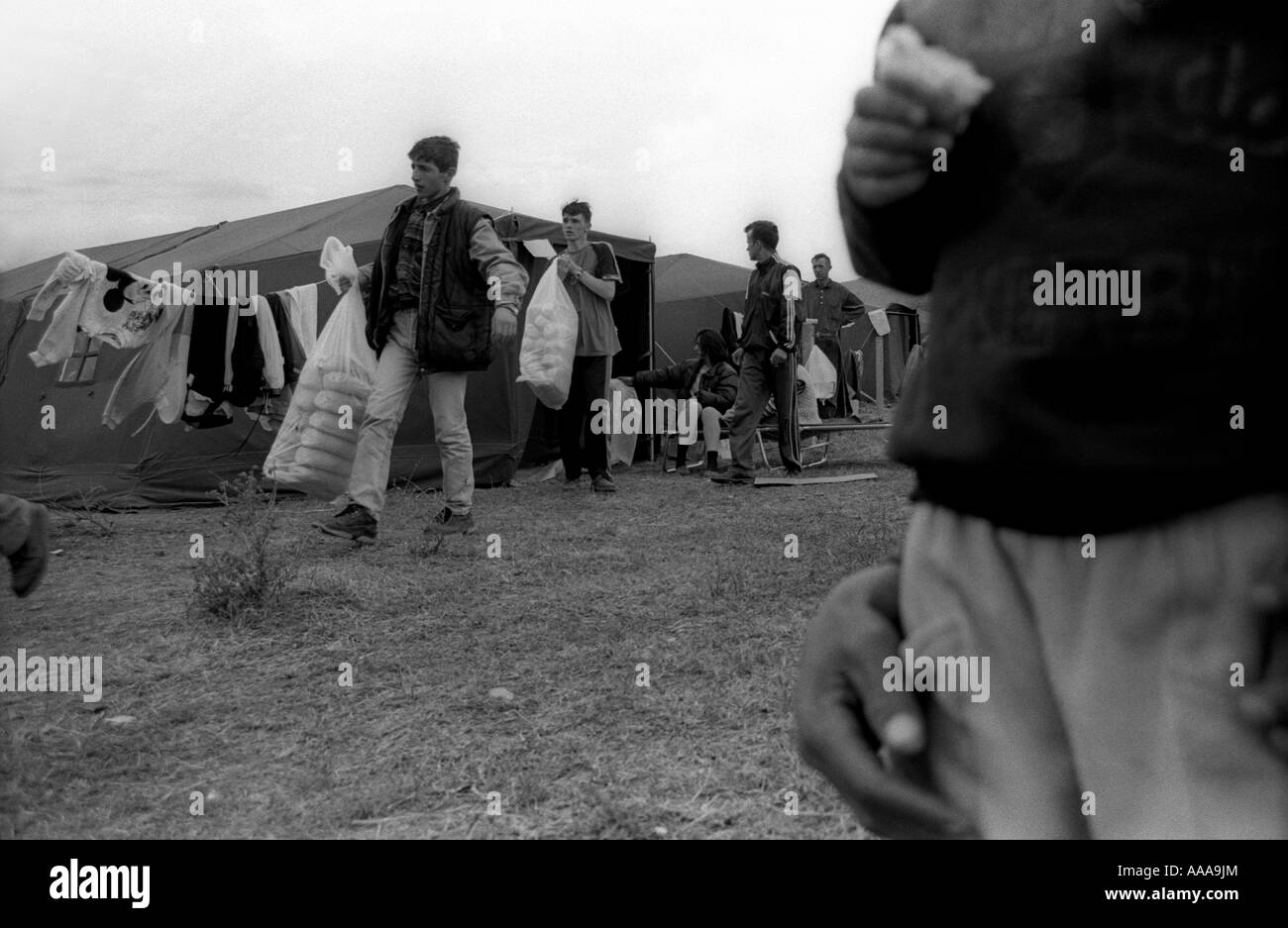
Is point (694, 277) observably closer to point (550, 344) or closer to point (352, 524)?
point (550, 344)

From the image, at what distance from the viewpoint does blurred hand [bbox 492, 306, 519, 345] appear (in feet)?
16.4

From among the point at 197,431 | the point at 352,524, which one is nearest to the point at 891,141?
the point at 352,524

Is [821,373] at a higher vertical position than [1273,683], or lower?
higher

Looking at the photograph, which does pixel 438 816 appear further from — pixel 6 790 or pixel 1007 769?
pixel 1007 769

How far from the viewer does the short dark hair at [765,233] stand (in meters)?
8.05

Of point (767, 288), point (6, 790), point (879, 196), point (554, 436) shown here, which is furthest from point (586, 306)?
point (879, 196)

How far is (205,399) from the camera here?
6.63m

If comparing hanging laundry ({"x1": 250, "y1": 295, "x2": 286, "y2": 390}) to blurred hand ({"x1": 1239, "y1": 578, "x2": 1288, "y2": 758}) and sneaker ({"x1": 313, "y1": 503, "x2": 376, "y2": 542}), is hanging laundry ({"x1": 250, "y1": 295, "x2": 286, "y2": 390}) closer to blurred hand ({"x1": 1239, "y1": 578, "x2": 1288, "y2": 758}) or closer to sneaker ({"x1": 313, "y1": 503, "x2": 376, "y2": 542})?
sneaker ({"x1": 313, "y1": 503, "x2": 376, "y2": 542})

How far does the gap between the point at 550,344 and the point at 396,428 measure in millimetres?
1785

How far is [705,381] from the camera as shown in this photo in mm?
9648

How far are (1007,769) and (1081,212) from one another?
0.41 metres

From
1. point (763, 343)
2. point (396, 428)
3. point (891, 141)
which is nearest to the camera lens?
point (891, 141)

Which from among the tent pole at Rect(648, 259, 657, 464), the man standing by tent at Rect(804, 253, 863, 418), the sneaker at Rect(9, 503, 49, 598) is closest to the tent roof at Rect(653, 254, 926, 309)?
the man standing by tent at Rect(804, 253, 863, 418)

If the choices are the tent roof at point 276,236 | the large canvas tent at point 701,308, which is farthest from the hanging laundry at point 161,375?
the large canvas tent at point 701,308
